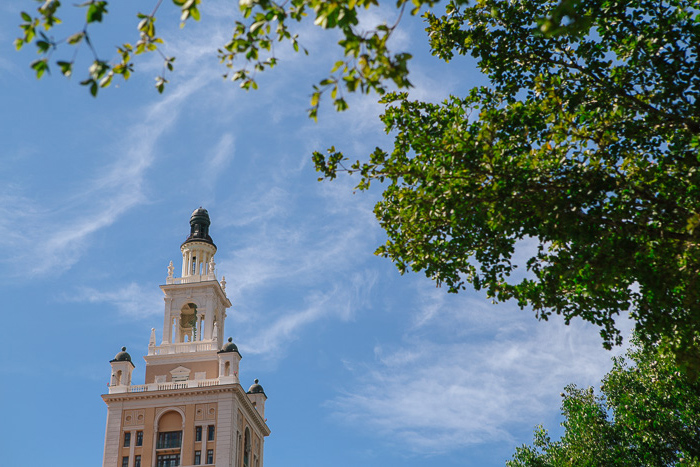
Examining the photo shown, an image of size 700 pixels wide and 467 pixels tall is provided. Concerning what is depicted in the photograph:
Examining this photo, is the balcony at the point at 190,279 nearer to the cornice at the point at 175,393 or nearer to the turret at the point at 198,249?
the turret at the point at 198,249

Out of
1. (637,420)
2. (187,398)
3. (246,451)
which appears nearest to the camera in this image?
(637,420)

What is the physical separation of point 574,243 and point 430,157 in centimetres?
346

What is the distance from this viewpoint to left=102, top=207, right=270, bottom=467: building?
2046 inches

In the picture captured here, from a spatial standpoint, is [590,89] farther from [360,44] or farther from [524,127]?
[360,44]

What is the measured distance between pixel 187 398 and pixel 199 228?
15326mm

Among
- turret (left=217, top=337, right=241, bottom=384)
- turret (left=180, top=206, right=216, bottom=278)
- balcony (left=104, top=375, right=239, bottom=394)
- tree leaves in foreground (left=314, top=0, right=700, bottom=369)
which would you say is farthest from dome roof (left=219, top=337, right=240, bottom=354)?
tree leaves in foreground (left=314, top=0, right=700, bottom=369)

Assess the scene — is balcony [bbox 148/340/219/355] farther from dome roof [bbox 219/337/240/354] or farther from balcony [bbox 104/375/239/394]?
balcony [bbox 104/375/239/394]

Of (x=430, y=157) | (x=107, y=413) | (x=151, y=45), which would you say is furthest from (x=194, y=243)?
(x=151, y=45)

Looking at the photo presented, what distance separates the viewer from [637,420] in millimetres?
30312

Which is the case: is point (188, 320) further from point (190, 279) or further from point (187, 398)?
point (187, 398)

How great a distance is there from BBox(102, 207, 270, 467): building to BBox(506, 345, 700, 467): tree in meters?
24.3

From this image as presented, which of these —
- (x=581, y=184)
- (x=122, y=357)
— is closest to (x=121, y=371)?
(x=122, y=357)

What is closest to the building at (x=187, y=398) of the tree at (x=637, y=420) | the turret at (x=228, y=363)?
the turret at (x=228, y=363)

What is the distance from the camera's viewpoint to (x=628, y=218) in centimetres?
1512
